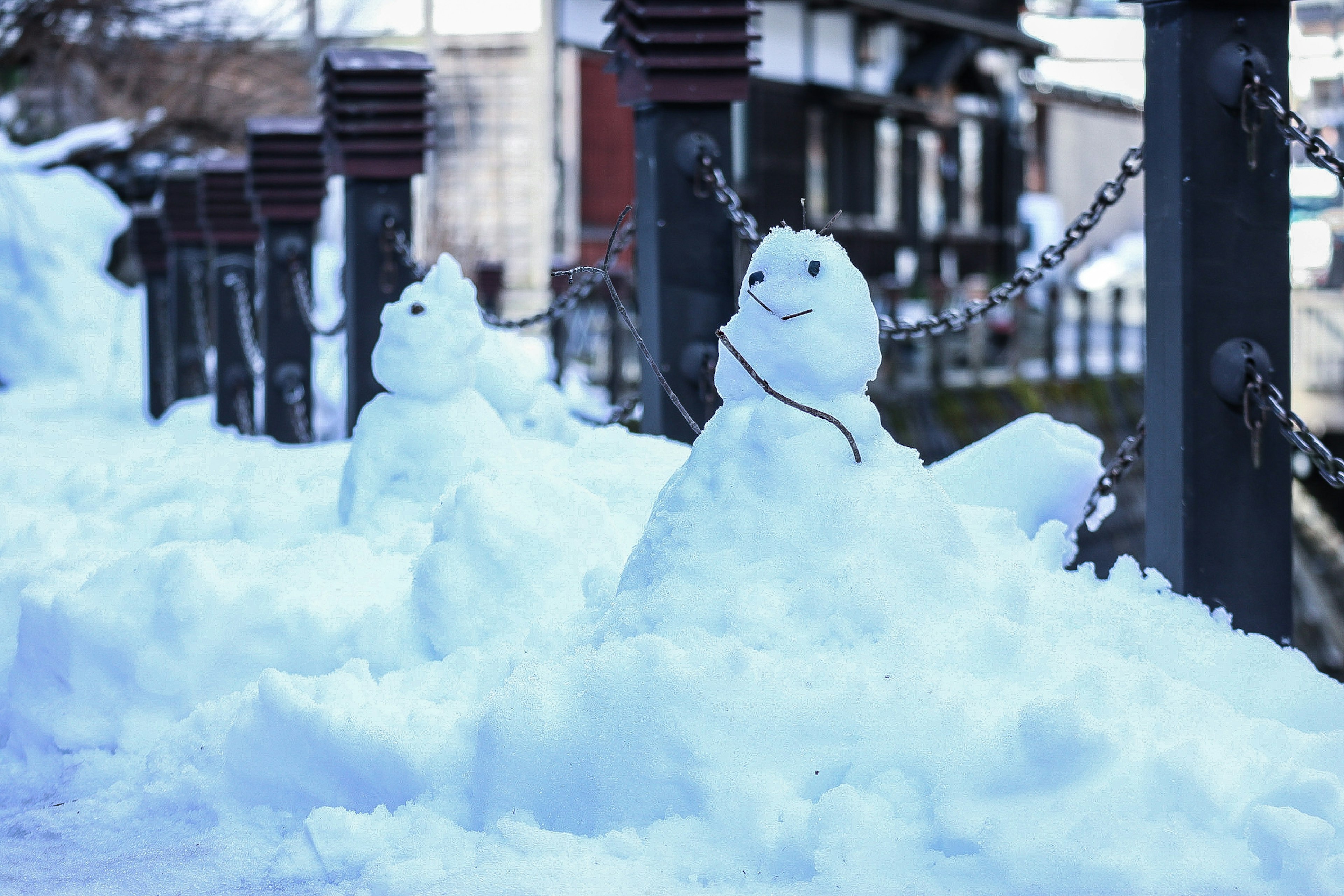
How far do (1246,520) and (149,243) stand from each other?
10.3 meters

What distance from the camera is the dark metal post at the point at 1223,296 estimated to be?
11.8ft

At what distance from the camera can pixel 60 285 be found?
47.4 ft

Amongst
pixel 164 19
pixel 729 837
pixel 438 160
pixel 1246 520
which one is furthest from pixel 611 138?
pixel 729 837

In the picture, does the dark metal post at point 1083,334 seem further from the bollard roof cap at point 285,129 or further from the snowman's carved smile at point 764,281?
the snowman's carved smile at point 764,281

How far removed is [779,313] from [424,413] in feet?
6.56

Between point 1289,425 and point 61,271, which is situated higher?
point 61,271

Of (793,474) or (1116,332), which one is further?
(1116,332)

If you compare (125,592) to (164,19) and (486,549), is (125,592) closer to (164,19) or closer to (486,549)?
(486,549)

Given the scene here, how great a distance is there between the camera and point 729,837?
7.98 feet

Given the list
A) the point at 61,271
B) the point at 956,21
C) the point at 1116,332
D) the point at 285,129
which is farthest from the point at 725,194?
the point at 956,21

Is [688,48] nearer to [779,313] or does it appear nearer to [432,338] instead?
[432,338]

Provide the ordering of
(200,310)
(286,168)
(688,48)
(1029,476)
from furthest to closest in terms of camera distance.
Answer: (200,310) → (286,168) → (688,48) → (1029,476)

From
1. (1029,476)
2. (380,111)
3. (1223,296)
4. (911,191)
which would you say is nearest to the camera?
(1223,296)

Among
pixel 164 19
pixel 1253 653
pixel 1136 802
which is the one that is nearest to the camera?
pixel 1136 802
